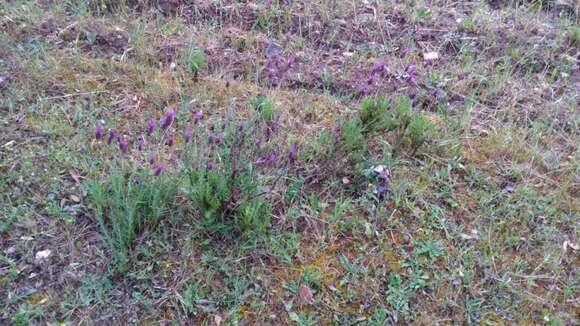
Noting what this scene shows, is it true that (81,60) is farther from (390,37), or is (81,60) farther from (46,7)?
(390,37)

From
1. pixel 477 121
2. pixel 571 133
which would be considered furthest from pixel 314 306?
pixel 571 133

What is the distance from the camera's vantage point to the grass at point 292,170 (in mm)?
2314

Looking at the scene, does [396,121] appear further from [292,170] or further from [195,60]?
[195,60]

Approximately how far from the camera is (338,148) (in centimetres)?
277

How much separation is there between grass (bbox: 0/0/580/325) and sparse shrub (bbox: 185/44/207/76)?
0.01 m

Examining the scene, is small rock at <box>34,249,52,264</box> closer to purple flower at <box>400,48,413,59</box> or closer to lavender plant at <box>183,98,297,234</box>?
lavender plant at <box>183,98,297,234</box>

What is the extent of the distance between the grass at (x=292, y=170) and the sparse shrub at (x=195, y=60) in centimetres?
1

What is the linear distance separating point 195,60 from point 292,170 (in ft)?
3.43

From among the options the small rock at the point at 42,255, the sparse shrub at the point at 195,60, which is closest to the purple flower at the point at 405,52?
the sparse shrub at the point at 195,60

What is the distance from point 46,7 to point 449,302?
3.15 metres

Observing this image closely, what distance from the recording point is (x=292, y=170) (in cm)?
275

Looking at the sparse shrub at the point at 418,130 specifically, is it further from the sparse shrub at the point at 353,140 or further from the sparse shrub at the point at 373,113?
the sparse shrub at the point at 353,140

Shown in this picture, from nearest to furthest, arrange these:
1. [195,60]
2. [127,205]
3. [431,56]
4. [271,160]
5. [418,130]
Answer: [127,205]
[271,160]
[418,130]
[195,60]
[431,56]

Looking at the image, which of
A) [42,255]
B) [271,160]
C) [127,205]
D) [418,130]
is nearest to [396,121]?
[418,130]
